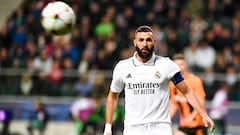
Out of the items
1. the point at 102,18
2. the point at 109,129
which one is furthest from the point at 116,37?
the point at 109,129

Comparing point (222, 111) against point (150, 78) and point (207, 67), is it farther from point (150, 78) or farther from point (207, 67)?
point (150, 78)

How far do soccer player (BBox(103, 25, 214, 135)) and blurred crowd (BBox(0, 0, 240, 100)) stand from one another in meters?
8.85

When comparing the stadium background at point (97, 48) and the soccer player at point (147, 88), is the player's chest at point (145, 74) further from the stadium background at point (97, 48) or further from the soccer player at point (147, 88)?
the stadium background at point (97, 48)

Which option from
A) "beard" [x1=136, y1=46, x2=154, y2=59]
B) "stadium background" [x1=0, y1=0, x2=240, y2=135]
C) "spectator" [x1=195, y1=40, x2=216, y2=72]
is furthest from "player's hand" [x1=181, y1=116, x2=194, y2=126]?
"spectator" [x1=195, y1=40, x2=216, y2=72]

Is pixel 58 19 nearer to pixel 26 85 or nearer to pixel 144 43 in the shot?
pixel 144 43

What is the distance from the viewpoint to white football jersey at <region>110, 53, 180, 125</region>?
7930 millimetres

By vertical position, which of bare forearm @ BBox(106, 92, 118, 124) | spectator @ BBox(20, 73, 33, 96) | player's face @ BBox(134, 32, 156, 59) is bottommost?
bare forearm @ BBox(106, 92, 118, 124)

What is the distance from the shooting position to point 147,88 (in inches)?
313

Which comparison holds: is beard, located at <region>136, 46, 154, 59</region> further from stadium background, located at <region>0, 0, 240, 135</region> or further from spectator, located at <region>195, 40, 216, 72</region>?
spectator, located at <region>195, 40, 216, 72</region>

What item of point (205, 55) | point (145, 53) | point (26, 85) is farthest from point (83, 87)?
point (145, 53)

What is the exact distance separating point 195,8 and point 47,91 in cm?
568

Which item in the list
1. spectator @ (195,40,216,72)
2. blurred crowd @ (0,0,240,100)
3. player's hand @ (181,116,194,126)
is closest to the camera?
player's hand @ (181,116,194,126)

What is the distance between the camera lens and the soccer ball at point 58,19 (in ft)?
35.7

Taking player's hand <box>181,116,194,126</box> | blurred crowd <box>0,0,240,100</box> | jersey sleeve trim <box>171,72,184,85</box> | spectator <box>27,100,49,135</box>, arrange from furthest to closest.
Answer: blurred crowd <box>0,0,240,100</box>
spectator <box>27,100,49,135</box>
player's hand <box>181,116,194,126</box>
jersey sleeve trim <box>171,72,184,85</box>
